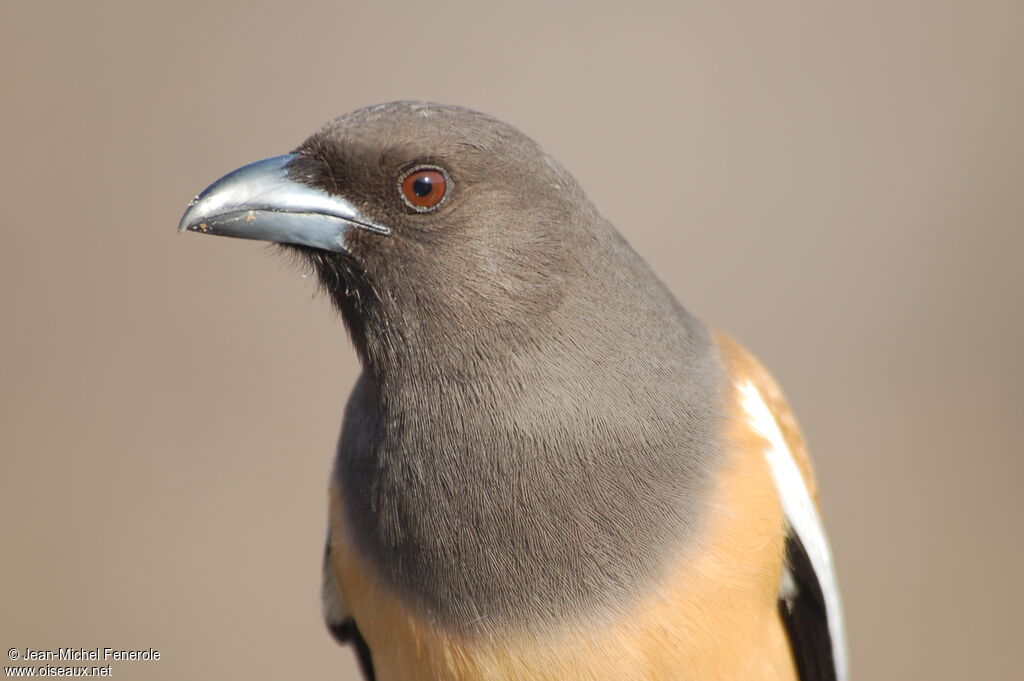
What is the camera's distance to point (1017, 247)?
1052 centimetres

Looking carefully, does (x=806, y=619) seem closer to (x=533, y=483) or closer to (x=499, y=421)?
(x=533, y=483)

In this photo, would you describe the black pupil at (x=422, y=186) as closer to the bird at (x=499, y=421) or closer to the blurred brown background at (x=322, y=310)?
the bird at (x=499, y=421)

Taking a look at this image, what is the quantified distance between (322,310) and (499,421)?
5.68m

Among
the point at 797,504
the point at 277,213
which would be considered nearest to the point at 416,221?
the point at 277,213

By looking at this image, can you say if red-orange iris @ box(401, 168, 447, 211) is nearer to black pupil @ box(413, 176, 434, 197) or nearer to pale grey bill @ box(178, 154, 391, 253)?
black pupil @ box(413, 176, 434, 197)

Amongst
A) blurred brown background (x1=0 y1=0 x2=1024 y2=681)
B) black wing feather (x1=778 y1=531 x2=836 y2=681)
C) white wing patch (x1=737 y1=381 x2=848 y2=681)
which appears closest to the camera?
white wing patch (x1=737 y1=381 x2=848 y2=681)

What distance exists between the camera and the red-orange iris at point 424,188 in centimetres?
340

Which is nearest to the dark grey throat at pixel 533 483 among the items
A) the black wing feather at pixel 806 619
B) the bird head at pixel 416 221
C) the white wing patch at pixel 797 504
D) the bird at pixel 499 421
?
the bird at pixel 499 421

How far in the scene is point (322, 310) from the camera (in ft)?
29.4

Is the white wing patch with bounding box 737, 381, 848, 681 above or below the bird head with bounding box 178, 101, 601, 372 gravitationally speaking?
below

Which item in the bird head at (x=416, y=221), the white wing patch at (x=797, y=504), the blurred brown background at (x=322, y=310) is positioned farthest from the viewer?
the blurred brown background at (x=322, y=310)

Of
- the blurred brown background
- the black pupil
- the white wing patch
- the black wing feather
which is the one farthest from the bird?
the blurred brown background

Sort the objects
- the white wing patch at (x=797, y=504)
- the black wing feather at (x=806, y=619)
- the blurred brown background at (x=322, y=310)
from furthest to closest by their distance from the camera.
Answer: the blurred brown background at (x=322, y=310) → the black wing feather at (x=806, y=619) → the white wing patch at (x=797, y=504)

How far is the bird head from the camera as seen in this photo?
11.1 ft
